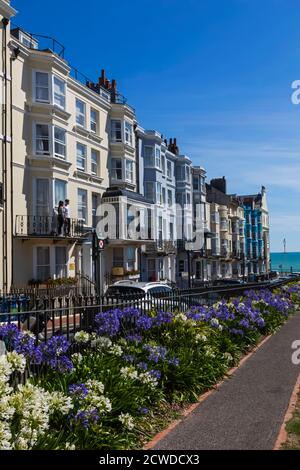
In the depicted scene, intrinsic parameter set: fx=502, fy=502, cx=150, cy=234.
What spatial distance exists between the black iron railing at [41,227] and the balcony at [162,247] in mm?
11083

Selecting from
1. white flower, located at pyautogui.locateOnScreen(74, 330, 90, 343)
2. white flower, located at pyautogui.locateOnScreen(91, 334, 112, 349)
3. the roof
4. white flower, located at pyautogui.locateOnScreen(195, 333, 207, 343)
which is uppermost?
the roof

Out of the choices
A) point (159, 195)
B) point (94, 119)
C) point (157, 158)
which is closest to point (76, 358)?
point (94, 119)

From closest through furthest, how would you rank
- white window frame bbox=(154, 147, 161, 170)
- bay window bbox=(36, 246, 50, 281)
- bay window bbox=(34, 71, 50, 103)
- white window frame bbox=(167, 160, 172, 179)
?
bay window bbox=(36, 246, 50, 281) < bay window bbox=(34, 71, 50, 103) < white window frame bbox=(154, 147, 161, 170) < white window frame bbox=(167, 160, 172, 179)

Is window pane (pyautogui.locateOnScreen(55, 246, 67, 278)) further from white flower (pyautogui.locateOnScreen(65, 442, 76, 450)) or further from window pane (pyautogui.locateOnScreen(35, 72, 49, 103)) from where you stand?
white flower (pyautogui.locateOnScreen(65, 442, 76, 450))

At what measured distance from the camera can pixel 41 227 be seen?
82.5 feet

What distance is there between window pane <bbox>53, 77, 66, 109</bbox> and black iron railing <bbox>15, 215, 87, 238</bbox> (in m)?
6.41

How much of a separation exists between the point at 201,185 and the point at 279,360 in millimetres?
44042

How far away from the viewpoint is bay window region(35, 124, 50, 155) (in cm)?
2584

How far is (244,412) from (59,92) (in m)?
23.6

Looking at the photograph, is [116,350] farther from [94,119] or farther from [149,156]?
[149,156]

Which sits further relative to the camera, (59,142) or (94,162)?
(94,162)

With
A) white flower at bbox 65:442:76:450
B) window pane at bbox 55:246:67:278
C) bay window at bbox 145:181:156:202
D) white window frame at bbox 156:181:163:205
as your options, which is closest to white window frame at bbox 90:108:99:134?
window pane at bbox 55:246:67:278

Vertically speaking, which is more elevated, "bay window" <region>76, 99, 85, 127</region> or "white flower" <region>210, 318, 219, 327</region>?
"bay window" <region>76, 99, 85, 127</region>

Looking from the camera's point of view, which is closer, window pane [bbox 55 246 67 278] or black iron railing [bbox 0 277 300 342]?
black iron railing [bbox 0 277 300 342]
